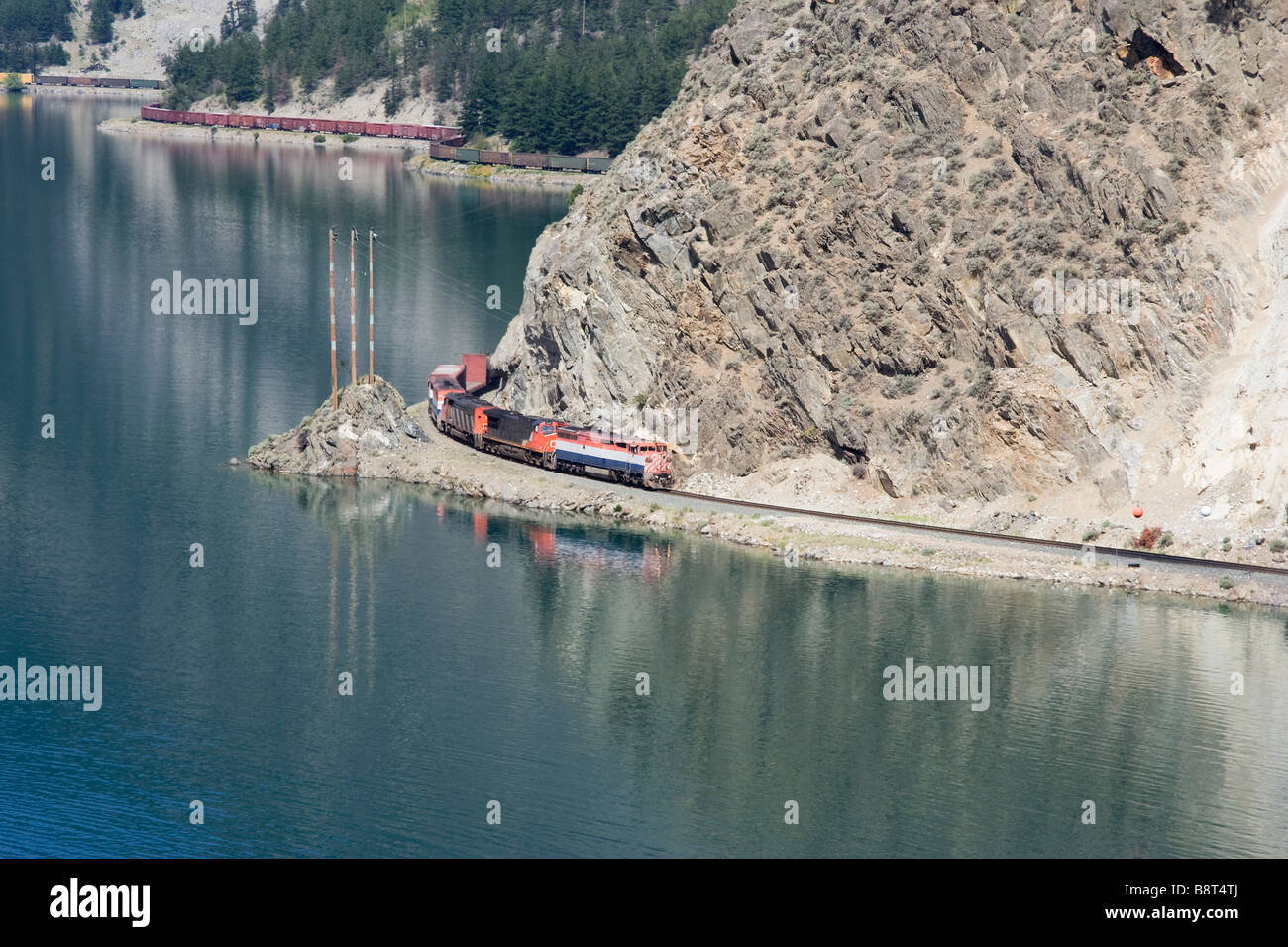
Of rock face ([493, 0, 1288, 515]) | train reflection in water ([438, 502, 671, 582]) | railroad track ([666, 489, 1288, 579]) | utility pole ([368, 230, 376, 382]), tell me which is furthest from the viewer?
utility pole ([368, 230, 376, 382])

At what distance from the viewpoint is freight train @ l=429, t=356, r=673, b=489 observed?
3671 inches

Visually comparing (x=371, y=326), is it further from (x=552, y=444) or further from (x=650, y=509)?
(x=650, y=509)

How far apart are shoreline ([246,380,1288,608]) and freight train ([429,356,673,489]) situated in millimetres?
686

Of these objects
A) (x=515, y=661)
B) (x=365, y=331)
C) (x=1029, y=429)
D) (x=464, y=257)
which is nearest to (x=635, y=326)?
(x=1029, y=429)

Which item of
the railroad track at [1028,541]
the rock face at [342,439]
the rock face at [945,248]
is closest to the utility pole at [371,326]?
the rock face at [342,439]

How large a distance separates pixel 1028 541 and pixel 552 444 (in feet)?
88.2

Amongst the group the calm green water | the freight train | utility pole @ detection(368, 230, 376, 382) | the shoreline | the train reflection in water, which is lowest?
the calm green water

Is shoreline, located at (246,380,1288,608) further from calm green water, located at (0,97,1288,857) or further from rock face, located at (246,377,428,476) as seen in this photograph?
calm green water, located at (0,97,1288,857)

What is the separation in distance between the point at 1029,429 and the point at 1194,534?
9.72m

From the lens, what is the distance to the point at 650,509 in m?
90.5

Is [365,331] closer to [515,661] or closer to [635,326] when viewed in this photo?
[635,326]

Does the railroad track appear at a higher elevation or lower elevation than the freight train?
lower

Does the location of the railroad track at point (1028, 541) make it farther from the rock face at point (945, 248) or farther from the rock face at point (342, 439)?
the rock face at point (342, 439)

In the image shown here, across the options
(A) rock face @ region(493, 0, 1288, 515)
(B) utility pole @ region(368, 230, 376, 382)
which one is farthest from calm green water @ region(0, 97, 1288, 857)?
(A) rock face @ region(493, 0, 1288, 515)
